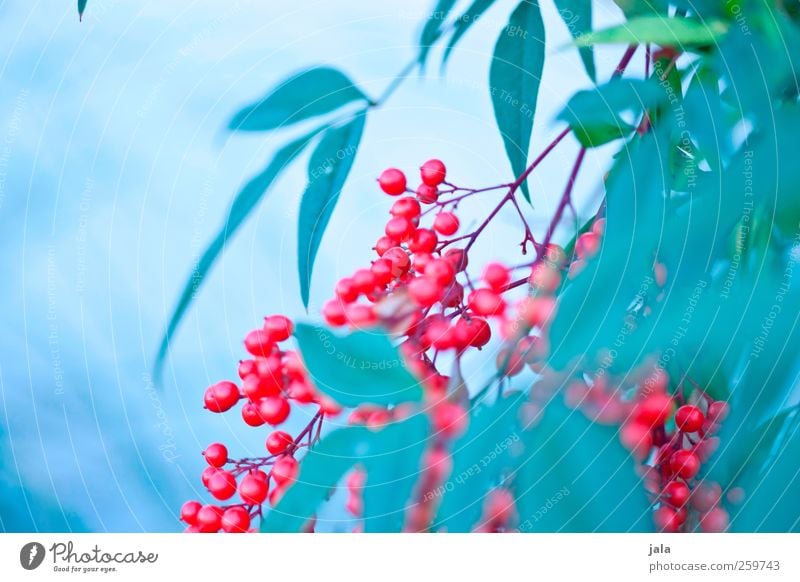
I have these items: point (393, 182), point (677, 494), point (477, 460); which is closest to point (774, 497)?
point (677, 494)

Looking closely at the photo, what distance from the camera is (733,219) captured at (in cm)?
42

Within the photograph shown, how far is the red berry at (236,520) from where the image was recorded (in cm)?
40

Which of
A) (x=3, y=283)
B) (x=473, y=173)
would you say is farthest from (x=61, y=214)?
(x=473, y=173)

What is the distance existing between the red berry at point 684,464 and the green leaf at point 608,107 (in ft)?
0.56

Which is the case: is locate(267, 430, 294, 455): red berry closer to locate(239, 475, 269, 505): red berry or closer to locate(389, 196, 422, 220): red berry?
locate(239, 475, 269, 505): red berry

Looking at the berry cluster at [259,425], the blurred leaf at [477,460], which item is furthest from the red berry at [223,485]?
the blurred leaf at [477,460]

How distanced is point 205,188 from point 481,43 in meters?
0.17

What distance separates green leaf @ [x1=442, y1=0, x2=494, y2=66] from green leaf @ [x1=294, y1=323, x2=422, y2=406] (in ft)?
0.53

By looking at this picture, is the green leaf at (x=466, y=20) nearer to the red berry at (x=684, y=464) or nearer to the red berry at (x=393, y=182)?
the red berry at (x=393, y=182)

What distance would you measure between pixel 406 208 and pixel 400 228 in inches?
0.6

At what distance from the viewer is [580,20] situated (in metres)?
0.44

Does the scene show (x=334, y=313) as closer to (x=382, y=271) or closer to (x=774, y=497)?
(x=382, y=271)

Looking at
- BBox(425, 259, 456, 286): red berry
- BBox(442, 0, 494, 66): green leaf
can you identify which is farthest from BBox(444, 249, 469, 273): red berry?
BBox(442, 0, 494, 66): green leaf

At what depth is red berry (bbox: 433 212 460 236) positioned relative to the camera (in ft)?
1.33
